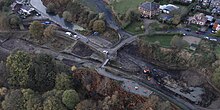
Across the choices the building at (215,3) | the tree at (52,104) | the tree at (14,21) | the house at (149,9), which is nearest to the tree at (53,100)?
the tree at (52,104)

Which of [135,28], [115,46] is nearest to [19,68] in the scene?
[115,46]

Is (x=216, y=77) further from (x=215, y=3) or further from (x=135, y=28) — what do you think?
(x=215, y=3)

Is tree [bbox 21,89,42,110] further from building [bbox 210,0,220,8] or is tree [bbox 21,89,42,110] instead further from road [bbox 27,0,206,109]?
building [bbox 210,0,220,8]

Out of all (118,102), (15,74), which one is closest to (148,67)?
(118,102)

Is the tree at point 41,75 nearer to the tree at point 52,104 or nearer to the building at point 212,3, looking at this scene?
the tree at point 52,104

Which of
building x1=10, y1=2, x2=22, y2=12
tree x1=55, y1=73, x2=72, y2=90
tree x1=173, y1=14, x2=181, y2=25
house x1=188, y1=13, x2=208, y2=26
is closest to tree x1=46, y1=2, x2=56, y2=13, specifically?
building x1=10, y1=2, x2=22, y2=12

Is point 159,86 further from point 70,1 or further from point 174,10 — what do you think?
point 70,1
